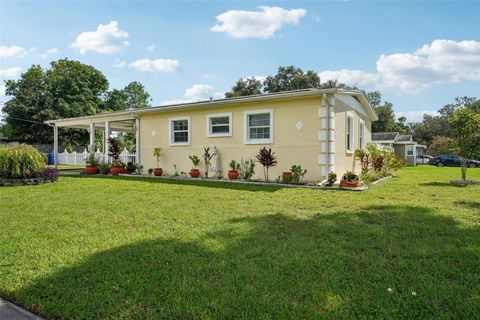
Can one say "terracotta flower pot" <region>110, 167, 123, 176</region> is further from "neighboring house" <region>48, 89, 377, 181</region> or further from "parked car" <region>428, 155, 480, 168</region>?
"parked car" <region>428, 155, 480, 168</region>

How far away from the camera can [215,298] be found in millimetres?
2746

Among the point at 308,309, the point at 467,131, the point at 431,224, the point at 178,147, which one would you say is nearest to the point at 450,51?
the point at 467,131

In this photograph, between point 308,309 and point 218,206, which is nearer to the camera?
point 308,309

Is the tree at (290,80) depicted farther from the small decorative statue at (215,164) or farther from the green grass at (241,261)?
the green grass at (241,261)

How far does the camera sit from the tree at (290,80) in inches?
1639

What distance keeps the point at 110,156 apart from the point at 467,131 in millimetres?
15459

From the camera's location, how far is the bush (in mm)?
11219

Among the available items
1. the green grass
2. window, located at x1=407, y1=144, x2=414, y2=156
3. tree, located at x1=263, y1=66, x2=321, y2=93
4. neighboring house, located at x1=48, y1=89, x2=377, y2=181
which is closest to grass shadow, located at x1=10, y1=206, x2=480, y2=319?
the green grass

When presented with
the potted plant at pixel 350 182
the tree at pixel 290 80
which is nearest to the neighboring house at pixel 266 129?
the potted plant at pixel 350 182

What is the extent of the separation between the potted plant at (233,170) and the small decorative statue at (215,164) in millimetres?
749

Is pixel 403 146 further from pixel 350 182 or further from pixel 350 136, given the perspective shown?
pixel 350 182

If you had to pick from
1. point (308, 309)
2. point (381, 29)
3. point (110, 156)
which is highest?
point (381, 29)

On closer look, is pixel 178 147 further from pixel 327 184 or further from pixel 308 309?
pixel 308 309

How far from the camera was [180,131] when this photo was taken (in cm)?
1468
